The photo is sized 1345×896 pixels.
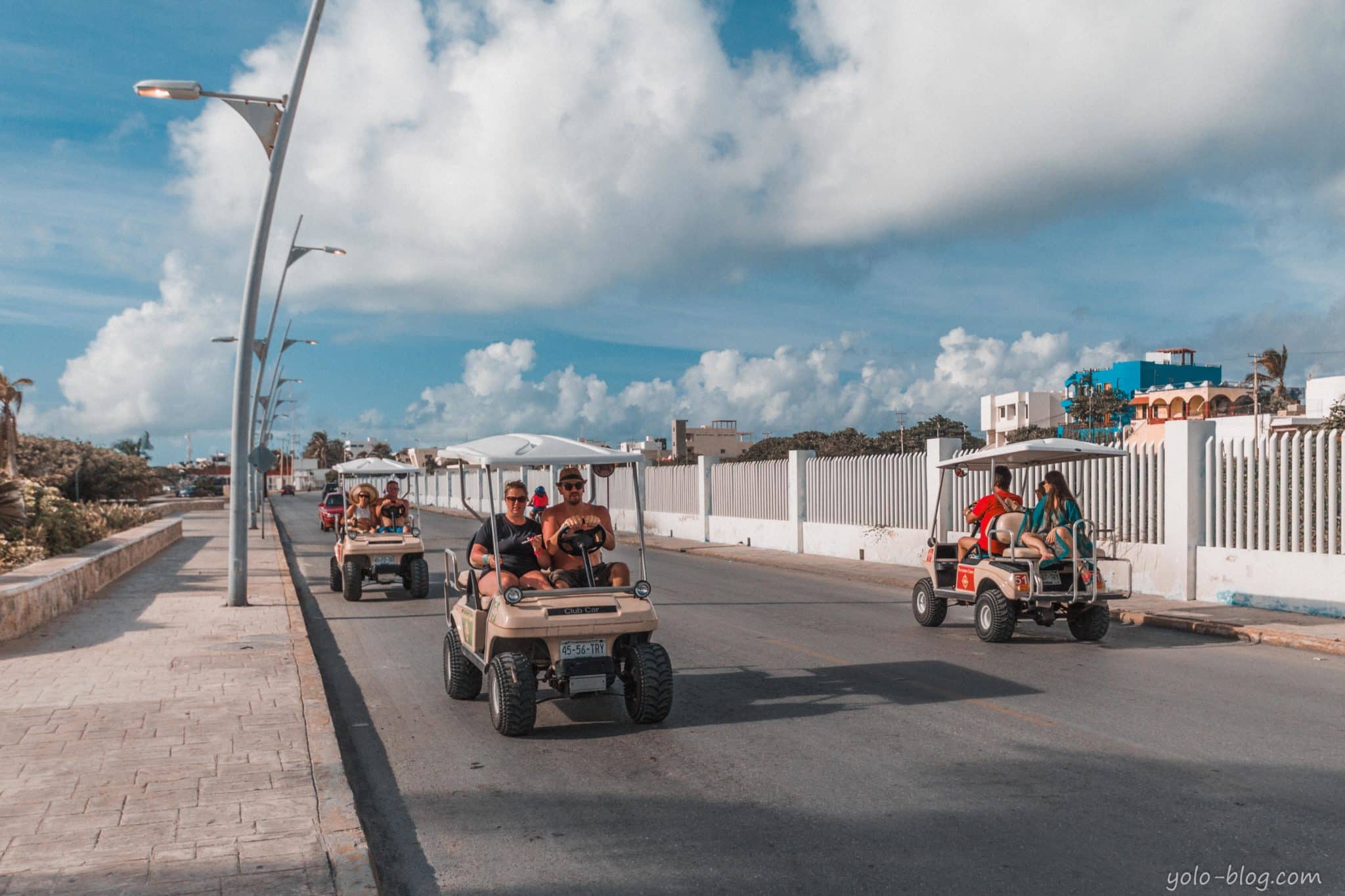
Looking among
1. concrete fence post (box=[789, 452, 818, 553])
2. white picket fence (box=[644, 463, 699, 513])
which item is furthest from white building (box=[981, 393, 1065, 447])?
concrete fence post (box=[789, 452, 818, 553])

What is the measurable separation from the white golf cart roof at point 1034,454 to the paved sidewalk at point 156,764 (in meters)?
7.80

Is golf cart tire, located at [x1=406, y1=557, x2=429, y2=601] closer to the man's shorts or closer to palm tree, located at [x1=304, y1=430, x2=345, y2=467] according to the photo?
the man's shorts

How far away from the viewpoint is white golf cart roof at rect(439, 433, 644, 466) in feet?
26.2

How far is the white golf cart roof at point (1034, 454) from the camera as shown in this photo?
1183cm

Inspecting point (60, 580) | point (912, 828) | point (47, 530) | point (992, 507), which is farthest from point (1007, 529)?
point (47, 530)

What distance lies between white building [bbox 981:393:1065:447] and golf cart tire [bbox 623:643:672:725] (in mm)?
107711

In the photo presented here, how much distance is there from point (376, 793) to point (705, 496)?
2519 cm

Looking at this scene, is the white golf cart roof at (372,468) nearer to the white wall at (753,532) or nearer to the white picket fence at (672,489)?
the white wall at (753,532)

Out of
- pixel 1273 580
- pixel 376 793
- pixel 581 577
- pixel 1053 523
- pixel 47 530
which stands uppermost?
pixel 1053 523

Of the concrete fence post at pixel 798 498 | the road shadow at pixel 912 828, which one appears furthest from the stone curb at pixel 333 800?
the concrete fence post at pixel 798 498

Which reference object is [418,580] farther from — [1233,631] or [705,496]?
[705,496]

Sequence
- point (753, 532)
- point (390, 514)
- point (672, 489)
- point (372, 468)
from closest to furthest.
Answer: point (372, 468) → point (390, 514) → point (753, 532) → point (672, 489)

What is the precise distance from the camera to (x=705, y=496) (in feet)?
102

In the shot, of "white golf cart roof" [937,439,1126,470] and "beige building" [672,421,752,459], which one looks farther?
"beige building" [672,421,752,459]
